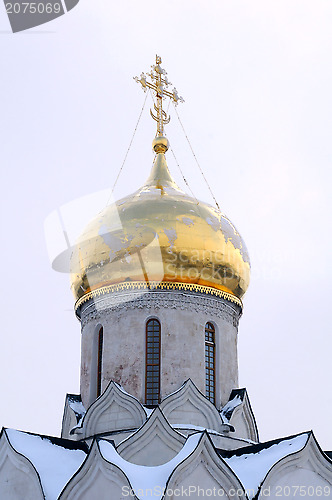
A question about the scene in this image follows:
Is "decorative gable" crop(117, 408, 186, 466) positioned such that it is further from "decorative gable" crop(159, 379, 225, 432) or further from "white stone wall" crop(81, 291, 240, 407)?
"white stone wall" crop(81, 291, 240, 407)

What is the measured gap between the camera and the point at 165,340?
10.4 metres

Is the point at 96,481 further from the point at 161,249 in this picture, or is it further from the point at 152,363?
the point at 161,249

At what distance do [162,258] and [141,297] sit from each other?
0.58 metres

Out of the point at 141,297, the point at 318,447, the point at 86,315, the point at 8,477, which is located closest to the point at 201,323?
the point at 141,297

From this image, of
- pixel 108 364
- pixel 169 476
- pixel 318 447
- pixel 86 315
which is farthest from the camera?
pixel 86 315

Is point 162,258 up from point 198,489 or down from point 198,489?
up

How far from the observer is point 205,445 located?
8.62 metres

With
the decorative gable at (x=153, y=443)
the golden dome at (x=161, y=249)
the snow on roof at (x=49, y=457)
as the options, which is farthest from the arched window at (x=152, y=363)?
the snow on roof at (x=49, y=457)

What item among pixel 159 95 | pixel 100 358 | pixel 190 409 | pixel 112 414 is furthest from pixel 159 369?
pixel 159 95

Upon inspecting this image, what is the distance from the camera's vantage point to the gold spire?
488 inches

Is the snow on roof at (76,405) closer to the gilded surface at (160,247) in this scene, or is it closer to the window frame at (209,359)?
the gilded surface at (160,247)

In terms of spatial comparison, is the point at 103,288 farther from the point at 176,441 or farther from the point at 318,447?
the point at 318,447

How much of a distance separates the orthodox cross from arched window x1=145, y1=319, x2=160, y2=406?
3.38 meters

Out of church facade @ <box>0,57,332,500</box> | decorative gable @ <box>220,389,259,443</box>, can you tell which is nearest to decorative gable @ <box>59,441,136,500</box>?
church facade @ <box>0,57,332,500</box>
